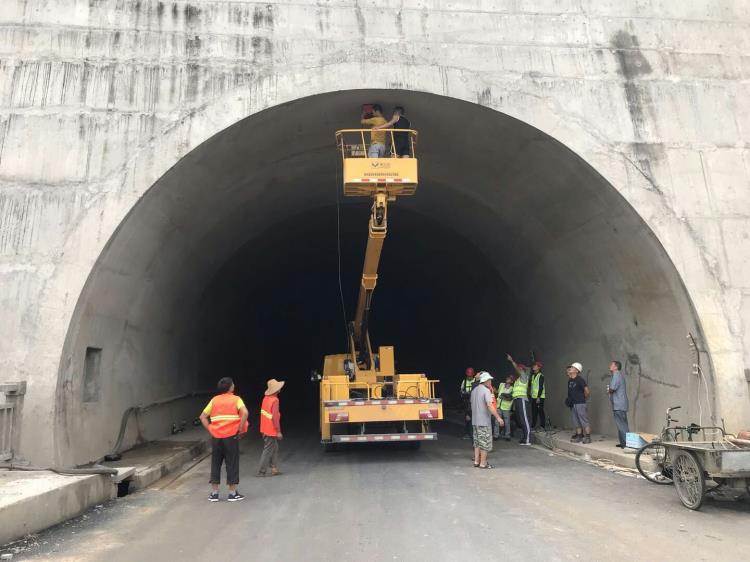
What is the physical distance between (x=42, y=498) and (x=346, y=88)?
23.9ft

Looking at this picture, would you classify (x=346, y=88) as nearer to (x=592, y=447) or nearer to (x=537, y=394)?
(x=592, y=447)

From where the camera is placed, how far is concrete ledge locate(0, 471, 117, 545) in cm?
500

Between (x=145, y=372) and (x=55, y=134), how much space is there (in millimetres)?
4805

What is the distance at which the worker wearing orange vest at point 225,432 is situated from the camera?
677cm

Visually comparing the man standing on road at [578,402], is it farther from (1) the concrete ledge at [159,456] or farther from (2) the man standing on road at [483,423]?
(1) the concrete ledge at [159,456]

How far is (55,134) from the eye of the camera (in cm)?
873

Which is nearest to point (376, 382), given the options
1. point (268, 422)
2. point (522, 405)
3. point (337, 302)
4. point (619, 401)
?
point (522, 405)

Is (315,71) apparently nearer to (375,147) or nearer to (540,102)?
(375,147)

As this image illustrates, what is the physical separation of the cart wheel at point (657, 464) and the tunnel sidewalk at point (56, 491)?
6.98 meters

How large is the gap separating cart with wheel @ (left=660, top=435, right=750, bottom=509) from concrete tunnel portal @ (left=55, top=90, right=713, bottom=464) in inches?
117

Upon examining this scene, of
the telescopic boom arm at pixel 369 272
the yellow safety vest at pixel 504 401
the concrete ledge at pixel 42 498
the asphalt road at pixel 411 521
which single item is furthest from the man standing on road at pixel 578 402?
the concrete ledge at pixel 42 498

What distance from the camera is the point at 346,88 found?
934cm

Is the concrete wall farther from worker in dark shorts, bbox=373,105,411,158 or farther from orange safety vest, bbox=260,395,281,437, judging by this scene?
orange safety vest, bbox=260,395,281,437

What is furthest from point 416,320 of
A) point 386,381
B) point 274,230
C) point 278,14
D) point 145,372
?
point 278,14
